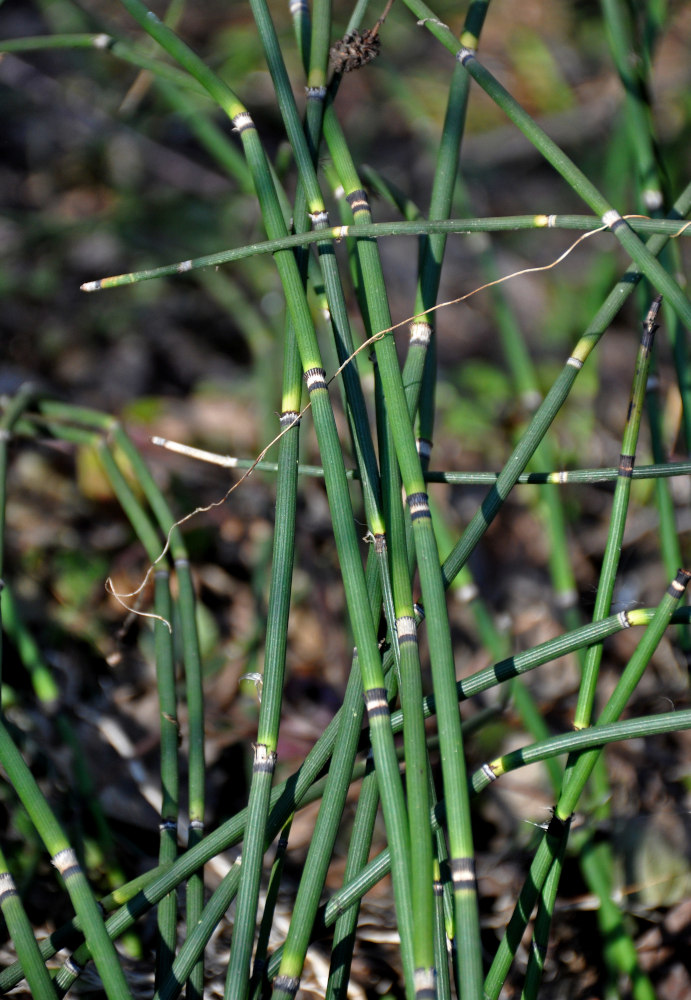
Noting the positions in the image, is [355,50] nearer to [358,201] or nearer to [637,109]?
[358,201]

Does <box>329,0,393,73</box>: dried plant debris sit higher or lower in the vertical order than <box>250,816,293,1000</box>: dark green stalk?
higher

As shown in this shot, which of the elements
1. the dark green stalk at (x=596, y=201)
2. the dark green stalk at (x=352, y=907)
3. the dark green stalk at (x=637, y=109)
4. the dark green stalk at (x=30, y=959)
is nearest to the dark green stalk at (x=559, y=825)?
the dark green stalk at (x=352, y=907)

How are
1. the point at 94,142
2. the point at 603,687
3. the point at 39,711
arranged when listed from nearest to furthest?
the point at 39,711 → the point at 603,687 → the point at 94,142

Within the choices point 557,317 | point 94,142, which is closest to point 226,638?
point 557,317

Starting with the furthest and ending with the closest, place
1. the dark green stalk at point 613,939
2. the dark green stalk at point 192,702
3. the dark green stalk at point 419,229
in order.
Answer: the dark green stalk at point 613,939
the dark green stalk at point 192,702
the dark green stalk at point 419,229

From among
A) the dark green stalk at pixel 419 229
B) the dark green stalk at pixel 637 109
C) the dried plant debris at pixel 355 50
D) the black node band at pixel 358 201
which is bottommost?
the dark green stalk at pixel 419 229

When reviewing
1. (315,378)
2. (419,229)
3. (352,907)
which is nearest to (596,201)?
(419,229)

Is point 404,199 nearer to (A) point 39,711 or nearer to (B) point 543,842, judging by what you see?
(B) point 543,842

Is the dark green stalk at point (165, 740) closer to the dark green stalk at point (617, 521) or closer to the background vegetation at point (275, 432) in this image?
the background vegetation at point (275, 432)

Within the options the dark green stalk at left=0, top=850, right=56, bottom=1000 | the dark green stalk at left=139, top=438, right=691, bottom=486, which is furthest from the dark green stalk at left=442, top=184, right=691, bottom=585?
the dark green stalk at left=0, top=850, right=56, bottom=1000

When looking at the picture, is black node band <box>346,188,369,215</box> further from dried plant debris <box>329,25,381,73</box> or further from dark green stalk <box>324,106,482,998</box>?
dried plant debris <box>329,25,381,73</box>

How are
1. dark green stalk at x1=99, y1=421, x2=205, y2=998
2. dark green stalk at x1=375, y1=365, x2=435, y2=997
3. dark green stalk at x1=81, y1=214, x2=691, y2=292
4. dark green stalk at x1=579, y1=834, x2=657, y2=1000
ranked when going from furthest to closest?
dark green stalk at x1=579, y1=834, x2=657, y2=1000
dark green stalk at x1=99, y1=421, x2=205, y2=998
dark green stalk at x1=81, y1=214, x2=691, y2=292
dark green stalk at x1=375, y1=365, x2=435, y2=997
